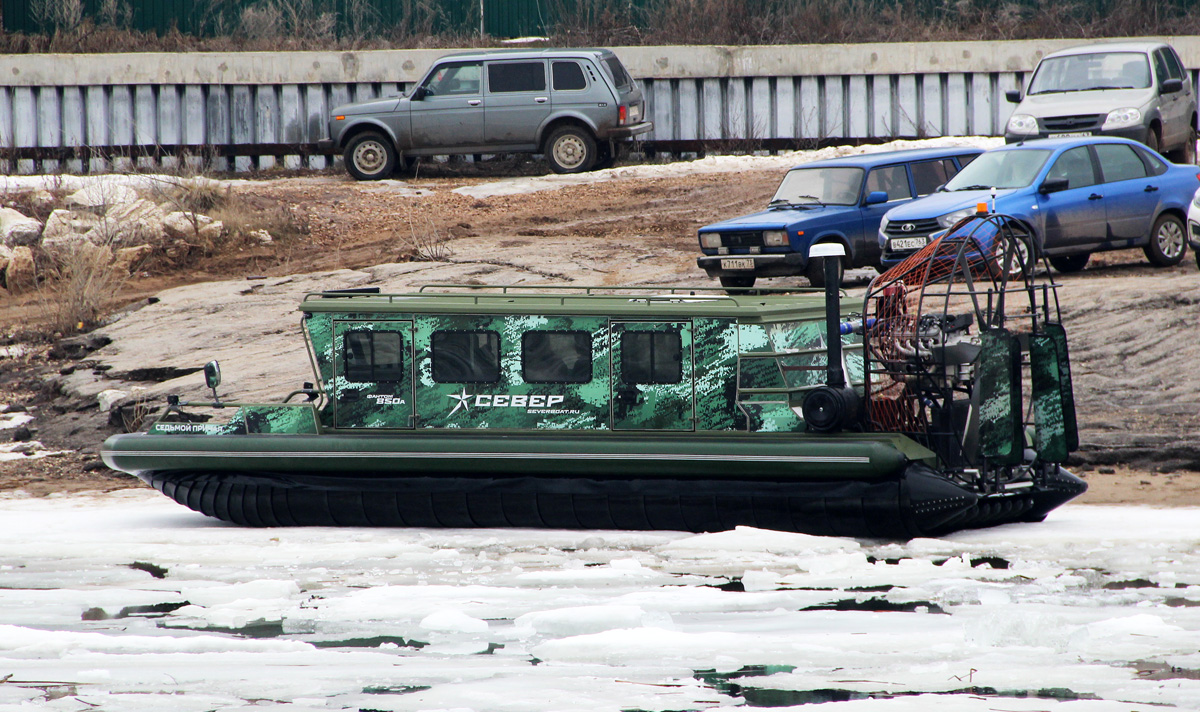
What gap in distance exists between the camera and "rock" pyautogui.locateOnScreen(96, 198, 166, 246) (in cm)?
2050

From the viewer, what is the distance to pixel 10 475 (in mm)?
13539

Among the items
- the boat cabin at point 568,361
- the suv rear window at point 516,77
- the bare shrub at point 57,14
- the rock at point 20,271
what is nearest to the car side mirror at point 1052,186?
the boat cabin at point 568,361

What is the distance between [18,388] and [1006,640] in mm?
12169

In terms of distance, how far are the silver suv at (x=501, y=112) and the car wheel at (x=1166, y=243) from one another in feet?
29.1

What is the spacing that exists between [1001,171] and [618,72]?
840 centimetres

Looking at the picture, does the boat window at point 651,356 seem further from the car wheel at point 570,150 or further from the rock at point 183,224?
the car wheel at point 570,150

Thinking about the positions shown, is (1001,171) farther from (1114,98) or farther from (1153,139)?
(1153,139)

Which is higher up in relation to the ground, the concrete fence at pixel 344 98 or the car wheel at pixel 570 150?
the concrete fence at pixel 344 98

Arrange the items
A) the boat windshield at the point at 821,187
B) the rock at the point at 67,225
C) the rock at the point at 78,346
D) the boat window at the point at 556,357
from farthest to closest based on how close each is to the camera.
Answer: the rock at the point at 67,225, the rock at the point at 78,346, the boat windshield at the point at 821,187, the boat window at the point at 556,357

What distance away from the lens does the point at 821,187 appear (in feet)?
56.7

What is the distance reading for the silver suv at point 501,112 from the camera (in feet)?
76.0

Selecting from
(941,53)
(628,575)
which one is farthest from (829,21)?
(628,575)

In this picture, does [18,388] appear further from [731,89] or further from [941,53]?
[941,53]

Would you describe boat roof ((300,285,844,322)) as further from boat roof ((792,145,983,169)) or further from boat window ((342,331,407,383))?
boat roof ((792,145,983,169))
